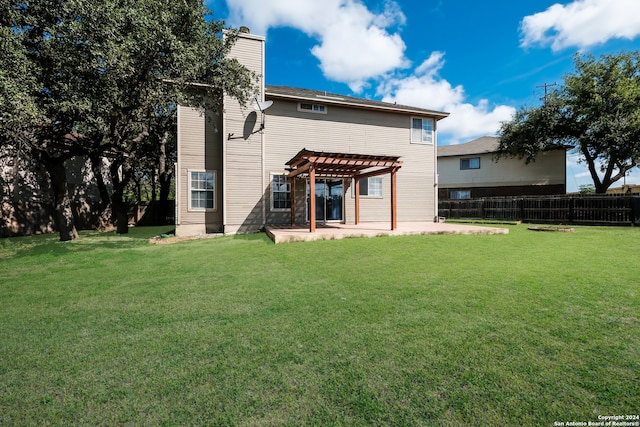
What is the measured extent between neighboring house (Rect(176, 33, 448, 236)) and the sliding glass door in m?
0.04

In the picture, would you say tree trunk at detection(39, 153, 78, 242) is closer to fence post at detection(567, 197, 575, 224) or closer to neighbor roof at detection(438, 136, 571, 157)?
fence post at detection(567, 197, 575, 224)

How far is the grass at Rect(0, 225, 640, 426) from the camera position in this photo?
5.80ft

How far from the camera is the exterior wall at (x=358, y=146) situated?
1199 centimetres

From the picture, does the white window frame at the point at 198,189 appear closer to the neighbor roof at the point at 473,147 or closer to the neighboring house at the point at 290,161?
the neighboring house at the point at 290,161

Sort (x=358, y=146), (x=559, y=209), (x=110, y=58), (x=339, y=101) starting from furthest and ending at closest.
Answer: (x=559, y=209) → (x=358, y=146) → (x=339, y=101) → (x=110, y=58)

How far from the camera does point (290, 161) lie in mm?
10812

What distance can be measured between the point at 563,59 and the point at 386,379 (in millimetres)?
27044

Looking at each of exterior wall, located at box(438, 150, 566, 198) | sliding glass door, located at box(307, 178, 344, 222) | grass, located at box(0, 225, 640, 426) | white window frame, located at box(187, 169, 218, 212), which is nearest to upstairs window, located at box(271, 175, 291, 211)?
sliding glass door, located at box(307, 178, 344, 222)

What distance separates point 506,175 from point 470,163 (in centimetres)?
282

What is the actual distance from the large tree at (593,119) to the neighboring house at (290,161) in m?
11.4

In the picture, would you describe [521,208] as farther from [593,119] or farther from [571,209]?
[593,119]

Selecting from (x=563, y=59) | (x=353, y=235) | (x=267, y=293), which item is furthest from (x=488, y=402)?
(x=563, y=59)

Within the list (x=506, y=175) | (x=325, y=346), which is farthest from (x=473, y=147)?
(x=325, y=346)

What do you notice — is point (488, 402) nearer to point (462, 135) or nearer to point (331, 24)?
point (331, 24)
